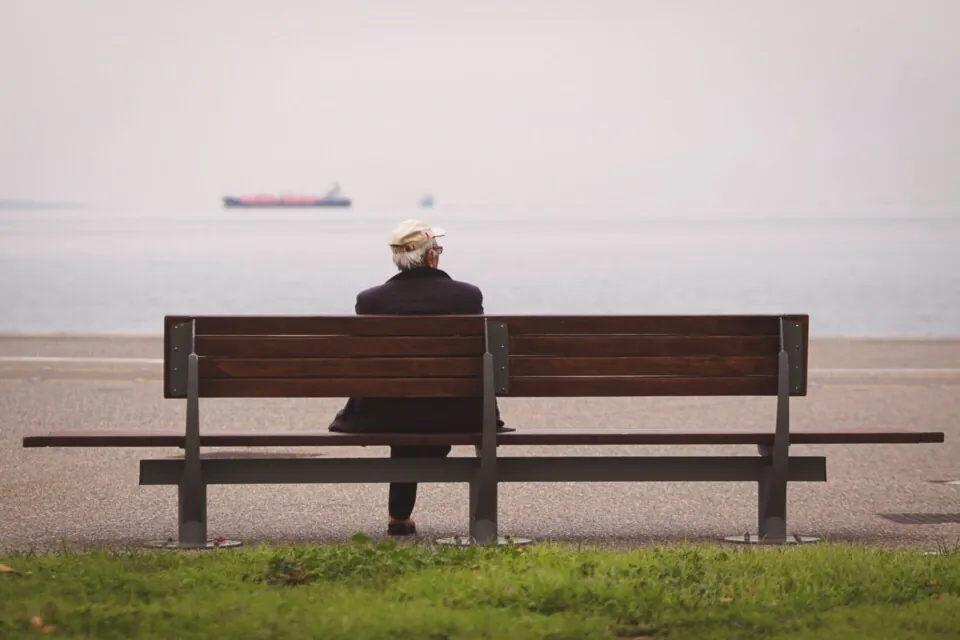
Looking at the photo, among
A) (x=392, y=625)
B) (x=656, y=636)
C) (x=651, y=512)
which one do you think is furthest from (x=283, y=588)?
(x=651, y=512)

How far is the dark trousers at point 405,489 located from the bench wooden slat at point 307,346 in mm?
510

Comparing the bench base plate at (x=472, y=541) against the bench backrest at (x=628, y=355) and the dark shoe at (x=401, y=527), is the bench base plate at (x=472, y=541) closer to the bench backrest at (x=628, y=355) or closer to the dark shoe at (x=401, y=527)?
the dark shoe at (x=401, y=527)

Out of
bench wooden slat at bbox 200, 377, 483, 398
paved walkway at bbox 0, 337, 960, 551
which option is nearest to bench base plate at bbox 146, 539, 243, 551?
paved walkway at bbox 0, 337, 960, 551

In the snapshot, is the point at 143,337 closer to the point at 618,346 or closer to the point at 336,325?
the point at 336,325

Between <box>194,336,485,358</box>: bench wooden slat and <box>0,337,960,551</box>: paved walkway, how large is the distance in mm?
790

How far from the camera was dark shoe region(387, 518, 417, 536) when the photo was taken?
7195 mm

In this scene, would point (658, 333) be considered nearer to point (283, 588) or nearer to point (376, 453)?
point (283, 588)

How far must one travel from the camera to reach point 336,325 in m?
6.70

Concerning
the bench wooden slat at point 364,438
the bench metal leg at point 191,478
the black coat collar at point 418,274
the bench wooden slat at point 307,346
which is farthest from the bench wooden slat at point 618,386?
the bench metal leg at point 191,478

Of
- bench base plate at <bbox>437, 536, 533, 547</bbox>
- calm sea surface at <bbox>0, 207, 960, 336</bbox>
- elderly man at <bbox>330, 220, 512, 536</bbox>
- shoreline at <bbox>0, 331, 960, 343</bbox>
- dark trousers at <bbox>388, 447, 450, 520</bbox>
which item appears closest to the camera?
bench base plate at <bbox>437, 536, 533, 547</bbox>

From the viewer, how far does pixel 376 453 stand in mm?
9789

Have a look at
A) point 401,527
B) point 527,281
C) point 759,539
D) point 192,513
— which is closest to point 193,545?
point 192,513

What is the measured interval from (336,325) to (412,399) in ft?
1.35

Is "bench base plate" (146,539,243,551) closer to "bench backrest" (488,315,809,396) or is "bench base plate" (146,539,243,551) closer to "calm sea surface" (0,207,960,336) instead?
"bench backrest" (488,315,809,396)
